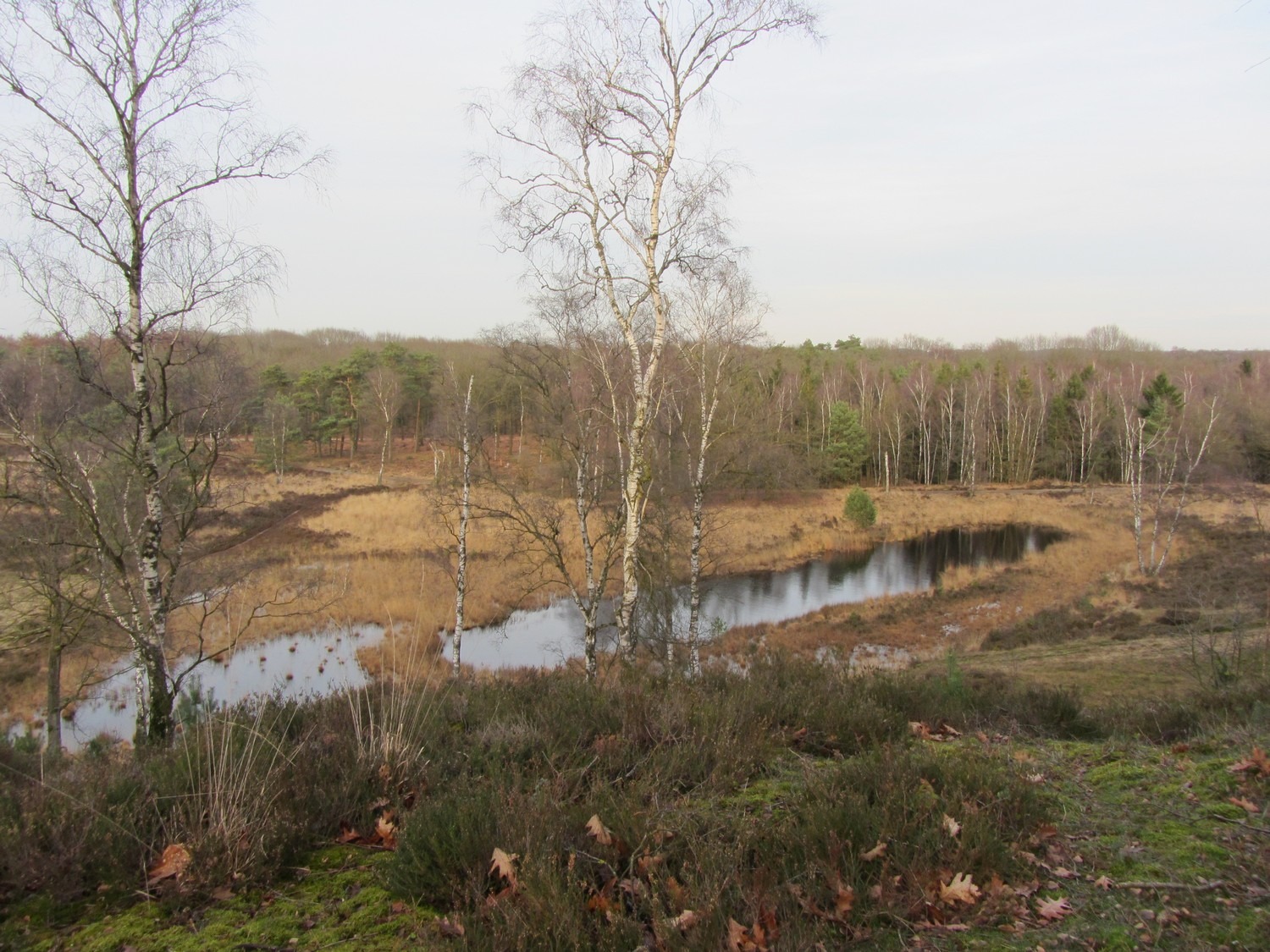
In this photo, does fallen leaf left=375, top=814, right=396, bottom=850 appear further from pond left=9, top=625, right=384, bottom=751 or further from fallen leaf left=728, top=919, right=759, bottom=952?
pond left=9, top=625, right=384, bottom=751

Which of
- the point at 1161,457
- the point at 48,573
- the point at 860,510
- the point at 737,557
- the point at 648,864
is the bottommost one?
the point at 737,557

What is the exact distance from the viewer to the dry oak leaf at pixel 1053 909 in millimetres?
2550

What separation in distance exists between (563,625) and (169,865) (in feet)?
61.9

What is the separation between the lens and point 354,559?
86.1ft

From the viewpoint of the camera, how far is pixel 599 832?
2934 mm

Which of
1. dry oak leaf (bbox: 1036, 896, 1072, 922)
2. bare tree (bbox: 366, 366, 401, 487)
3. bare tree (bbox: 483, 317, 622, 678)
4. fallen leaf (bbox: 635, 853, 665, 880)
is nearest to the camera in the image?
dry oak leaf (bbox: 1036, 896, 1072, 922)

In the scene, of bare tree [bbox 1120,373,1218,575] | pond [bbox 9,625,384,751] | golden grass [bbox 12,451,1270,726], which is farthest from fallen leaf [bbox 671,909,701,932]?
bare tree [bbox 1120,373,1218,575]

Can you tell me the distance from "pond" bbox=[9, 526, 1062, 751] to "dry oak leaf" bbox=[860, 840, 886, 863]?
3962 mm

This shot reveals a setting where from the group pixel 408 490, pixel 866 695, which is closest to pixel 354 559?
pixel 408 490

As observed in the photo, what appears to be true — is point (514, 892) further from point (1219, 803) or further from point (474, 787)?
point (1219, 803)

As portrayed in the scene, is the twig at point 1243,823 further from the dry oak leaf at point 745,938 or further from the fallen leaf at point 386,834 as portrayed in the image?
the fallen leaf at point 386,834

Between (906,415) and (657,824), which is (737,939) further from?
(906,415)

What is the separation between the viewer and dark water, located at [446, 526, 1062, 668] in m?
18.5

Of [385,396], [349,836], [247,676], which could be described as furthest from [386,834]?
[385,396]
